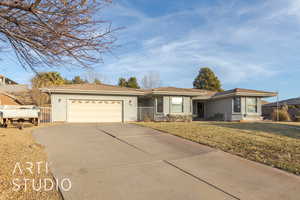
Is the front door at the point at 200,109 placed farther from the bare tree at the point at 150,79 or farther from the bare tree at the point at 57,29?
the bare tree at the point at 57,29

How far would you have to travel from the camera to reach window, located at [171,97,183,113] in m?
16.7

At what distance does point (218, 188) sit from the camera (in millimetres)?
3316

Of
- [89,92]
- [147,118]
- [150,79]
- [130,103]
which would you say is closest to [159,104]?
[147,118]

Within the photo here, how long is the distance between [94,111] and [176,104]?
24.7 feet

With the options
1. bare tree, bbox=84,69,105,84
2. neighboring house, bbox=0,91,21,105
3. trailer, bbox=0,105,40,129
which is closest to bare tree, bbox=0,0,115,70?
trailer, bbox=0,105,40,129

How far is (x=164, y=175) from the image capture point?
153 inches

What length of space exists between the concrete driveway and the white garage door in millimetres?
9148

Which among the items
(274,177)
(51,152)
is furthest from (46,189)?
(274,177)

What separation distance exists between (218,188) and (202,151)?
98.7 inches

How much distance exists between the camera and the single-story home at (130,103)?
47.6ft

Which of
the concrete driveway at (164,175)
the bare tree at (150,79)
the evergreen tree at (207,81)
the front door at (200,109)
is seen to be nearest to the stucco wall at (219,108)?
the front door at (200,109)

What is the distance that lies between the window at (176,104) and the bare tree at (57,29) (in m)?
13.7

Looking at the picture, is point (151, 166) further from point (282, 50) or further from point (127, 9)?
point (282, 50)

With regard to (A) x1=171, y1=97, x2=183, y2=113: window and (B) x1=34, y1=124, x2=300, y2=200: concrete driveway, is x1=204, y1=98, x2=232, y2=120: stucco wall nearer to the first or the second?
(A) x1=171, y1=97, x2=183, y2=113: window
